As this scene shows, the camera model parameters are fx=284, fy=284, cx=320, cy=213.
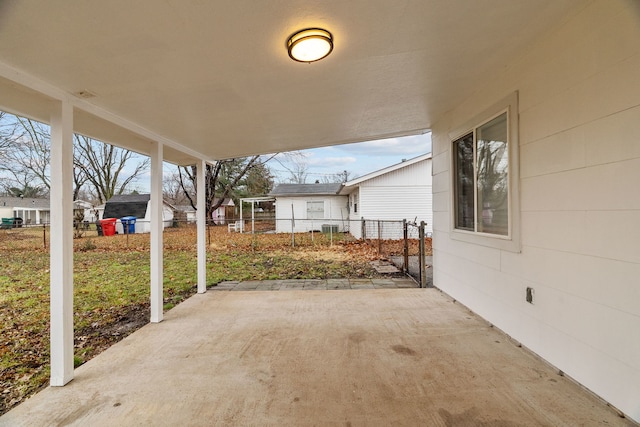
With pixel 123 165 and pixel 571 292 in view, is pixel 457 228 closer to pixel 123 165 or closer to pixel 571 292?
pixel 571 292

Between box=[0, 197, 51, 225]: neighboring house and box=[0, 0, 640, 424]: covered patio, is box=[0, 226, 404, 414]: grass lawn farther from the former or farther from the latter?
box=[0, 197, 51, 225]: neighboring house

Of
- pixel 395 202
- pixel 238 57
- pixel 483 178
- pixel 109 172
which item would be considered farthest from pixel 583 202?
pixel 109 172

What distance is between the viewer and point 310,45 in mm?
1875

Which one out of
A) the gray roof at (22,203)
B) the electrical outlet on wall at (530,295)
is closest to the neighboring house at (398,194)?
the electrical outlet on wall at (530,295)

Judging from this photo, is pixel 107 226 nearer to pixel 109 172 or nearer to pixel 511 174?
pixel 109 172

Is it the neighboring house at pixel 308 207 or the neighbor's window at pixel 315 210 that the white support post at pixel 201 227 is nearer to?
the neighboring house at pixel 308 207

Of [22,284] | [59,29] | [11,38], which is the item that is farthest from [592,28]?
[22,284]

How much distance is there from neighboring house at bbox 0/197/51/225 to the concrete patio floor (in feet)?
95.6

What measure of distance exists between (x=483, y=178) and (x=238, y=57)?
273 centimetres

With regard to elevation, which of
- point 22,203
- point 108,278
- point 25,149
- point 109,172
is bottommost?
point 108,278

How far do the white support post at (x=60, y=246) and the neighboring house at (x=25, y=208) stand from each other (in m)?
28.8

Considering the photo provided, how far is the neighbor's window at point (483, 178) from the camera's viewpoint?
2.79 metres

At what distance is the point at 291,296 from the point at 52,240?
291 centimetres

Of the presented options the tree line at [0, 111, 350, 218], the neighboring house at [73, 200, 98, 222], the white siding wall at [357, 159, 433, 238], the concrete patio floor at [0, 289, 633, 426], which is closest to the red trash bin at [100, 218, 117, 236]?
the tree line at [0, 111, 350, 218]
